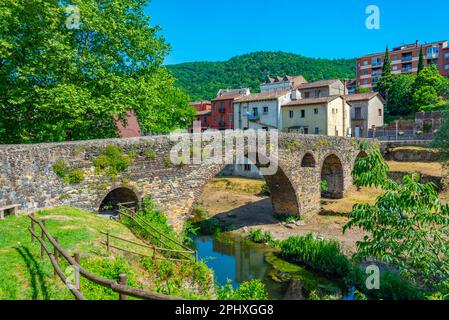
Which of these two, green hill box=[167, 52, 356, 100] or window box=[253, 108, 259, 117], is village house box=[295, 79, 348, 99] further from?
green hill box=[167, 52, 356, 100]

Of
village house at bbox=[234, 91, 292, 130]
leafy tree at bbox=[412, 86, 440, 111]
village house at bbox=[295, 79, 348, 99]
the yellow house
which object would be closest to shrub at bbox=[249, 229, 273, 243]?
the yellow house

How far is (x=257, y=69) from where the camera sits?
104m

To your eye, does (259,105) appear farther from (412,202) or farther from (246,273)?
(412,202)

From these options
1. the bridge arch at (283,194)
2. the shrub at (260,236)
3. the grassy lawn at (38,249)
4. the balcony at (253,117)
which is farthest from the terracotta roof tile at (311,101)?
the grassy lawn at (38,249)

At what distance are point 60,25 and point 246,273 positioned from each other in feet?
49.2

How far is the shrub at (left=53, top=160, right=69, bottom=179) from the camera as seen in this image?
11.6 m

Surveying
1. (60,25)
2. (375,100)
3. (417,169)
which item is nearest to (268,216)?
A: (417,169)

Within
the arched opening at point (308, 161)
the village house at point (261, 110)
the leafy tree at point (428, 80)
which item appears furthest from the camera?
the leafy tree at point (428, 80)

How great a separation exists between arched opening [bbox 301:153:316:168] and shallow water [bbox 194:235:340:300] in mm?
7355

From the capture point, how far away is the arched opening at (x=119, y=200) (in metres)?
13.5

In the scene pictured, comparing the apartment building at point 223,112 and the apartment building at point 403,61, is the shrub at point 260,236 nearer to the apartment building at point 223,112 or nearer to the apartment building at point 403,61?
the apartment building at point 223,112

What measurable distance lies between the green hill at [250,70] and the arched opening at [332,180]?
59.9 metres

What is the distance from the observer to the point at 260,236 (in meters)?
19.9
